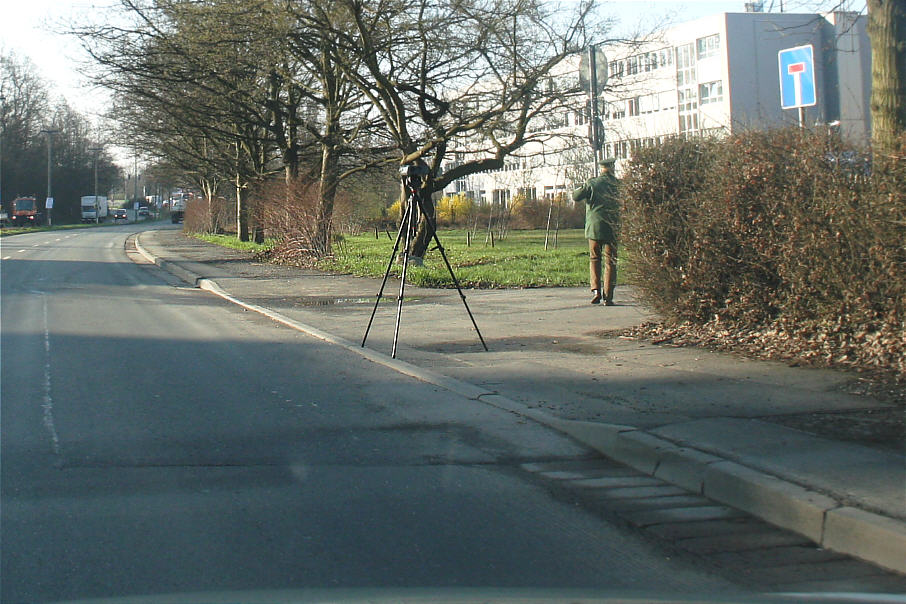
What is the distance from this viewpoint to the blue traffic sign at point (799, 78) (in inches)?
389

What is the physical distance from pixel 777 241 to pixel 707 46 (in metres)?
57.4

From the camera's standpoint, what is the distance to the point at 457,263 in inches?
911

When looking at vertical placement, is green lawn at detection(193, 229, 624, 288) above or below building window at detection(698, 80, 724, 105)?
below

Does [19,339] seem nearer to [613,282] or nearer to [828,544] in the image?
[613,282]

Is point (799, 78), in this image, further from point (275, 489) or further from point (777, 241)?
point (275, 489)

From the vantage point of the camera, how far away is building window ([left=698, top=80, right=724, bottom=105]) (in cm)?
6116

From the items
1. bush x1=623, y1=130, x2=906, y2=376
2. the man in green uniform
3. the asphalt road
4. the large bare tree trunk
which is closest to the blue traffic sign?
the large bare tree trunk

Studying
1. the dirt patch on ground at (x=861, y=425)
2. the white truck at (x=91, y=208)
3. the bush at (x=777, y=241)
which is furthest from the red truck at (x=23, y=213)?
the dirt patch on ground at (x=861, y=425)

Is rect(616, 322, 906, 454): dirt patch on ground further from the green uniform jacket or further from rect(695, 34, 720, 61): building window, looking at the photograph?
rect(695, 34, 720, 61): building window

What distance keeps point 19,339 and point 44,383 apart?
132 inches

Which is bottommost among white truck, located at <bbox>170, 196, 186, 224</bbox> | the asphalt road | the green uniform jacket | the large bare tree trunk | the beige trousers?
the asphalt road

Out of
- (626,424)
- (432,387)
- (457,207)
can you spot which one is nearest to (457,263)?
(432,387)

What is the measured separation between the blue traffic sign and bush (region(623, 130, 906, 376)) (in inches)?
39.8

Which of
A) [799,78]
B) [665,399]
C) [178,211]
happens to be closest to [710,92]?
[799,78]
